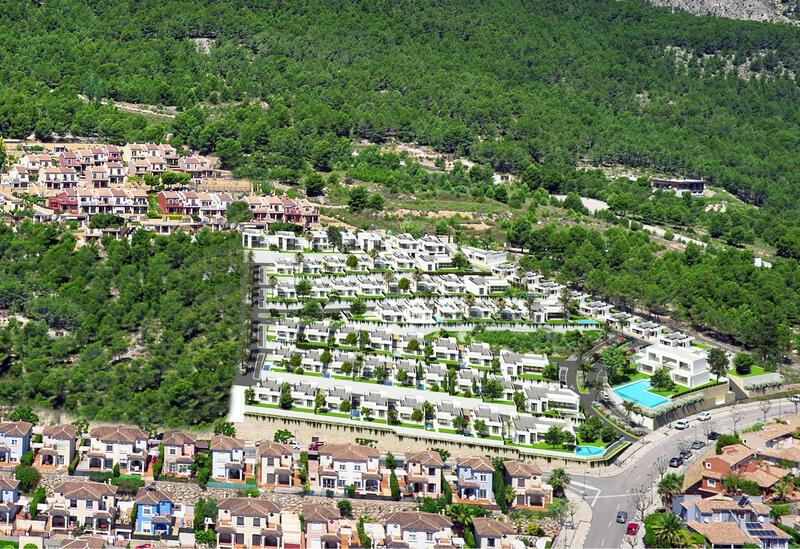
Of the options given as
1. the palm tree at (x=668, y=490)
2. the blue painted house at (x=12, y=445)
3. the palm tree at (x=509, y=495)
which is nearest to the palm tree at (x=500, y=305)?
the palm tree at (x=668, y=490)

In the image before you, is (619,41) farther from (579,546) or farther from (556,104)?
(579,546)

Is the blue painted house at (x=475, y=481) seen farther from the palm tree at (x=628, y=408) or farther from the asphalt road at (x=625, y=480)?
the palm tree at (x=628, y=408)

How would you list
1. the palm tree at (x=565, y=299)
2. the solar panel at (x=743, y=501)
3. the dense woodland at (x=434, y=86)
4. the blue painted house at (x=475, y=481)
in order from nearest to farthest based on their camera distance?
the solar panel at (x=743, y=501), the blue painted house at (x=475, y=481), the palm tree at (x=565, y=299), the dense woodland at (x=434, y=86)

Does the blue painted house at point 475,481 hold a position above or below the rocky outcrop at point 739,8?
below

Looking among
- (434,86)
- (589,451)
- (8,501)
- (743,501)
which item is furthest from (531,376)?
(434,86)

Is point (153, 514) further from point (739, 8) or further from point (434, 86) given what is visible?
point (739, 8)

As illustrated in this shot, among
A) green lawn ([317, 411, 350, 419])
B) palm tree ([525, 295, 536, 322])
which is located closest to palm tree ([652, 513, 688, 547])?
green lawn ([317, 411, 350, 419])
